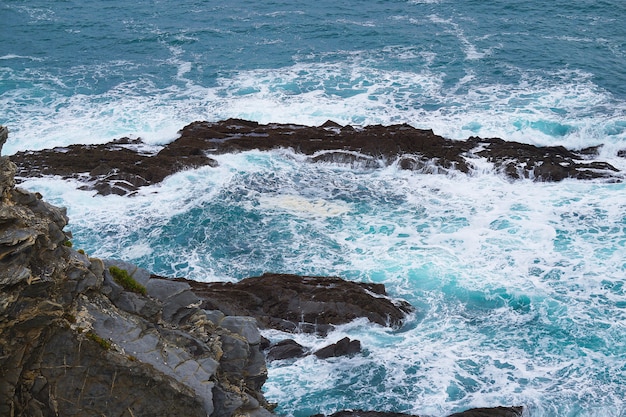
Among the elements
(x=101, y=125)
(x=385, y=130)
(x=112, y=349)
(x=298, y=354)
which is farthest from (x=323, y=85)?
(x=112, y=349)

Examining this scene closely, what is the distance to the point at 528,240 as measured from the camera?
41.9 meters

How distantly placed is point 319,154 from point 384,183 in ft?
17.4

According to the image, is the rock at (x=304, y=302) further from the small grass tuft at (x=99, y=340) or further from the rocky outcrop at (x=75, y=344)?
the small grass tuft at (x=99, y=340)

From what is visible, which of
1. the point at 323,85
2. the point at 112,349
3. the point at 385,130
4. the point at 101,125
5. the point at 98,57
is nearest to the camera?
the point at 112,349

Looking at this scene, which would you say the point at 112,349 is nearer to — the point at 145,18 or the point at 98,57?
the point at 98,57

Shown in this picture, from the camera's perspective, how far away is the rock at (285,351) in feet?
106

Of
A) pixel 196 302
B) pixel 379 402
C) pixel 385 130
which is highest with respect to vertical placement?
pixel 196 302

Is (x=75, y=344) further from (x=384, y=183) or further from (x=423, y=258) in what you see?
(x=384, y=183)

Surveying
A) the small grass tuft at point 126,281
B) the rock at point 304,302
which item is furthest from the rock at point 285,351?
the small grass tuft at point 126,281

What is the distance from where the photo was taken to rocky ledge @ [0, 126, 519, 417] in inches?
699

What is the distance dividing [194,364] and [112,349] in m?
2.39

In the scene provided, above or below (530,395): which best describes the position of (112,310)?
above

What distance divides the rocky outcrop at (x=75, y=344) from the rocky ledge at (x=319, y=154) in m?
27.7

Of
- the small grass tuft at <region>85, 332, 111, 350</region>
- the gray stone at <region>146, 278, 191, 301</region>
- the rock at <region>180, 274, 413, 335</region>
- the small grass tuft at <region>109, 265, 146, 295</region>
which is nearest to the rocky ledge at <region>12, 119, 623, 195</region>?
the rock at <region>180, 274, 413, 335</region>
